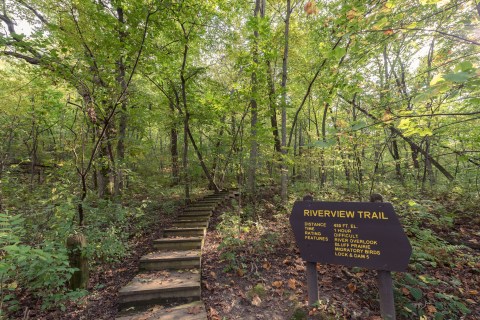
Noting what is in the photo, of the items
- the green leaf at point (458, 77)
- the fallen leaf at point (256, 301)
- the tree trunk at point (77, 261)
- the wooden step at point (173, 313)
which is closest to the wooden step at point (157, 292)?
the wooden step at point (173, 313)

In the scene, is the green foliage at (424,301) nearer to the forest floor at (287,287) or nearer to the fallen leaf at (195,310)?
the forest floor at (287,287)

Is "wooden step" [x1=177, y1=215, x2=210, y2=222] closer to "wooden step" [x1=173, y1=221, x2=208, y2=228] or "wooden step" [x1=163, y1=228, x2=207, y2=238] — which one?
"wooden step" [x1=173, y1=221, x2=208, y2=228]

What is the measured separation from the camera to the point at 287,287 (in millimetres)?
4105

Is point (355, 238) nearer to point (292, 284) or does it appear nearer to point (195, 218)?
point (292, 284)

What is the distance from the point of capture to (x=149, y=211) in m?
7.93

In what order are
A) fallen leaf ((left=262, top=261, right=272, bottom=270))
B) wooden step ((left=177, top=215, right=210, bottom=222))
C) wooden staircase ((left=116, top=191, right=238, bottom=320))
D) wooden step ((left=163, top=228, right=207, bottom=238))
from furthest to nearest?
wooden step ((left=177, top=215, right=210, bottom=222)) → wooden step ((left=163, top=228, right=207, bottom=238)) → fallen leaf ((left=262, top=261, right=272, bottom=270)) → wooden staircase ((left=116, top=191, right=238, bottom=320))

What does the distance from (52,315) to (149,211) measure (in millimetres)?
4650

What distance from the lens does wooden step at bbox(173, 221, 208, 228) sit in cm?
683

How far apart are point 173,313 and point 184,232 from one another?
9.40 feet

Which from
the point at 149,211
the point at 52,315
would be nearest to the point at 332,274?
the point at 52,315

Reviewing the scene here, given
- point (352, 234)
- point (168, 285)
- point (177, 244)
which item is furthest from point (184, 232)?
point (352, 234)

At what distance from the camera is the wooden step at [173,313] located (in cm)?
342

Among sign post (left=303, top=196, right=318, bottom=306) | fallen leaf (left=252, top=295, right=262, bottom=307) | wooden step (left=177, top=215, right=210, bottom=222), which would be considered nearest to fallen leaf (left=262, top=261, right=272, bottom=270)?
fallen leaf (left=252, top=295, right=262, bottom=307)

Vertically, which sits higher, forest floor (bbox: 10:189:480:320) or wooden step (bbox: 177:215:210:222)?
wooden step (bbox: 177:215:210:222)
